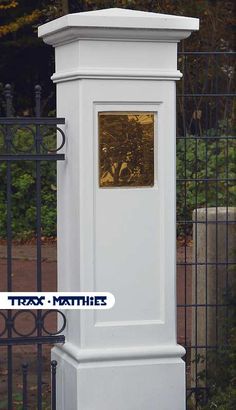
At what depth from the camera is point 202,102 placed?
21.9ft

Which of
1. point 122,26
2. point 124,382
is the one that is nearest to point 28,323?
point 124,382

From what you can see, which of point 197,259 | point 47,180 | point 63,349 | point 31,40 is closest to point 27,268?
point 47,180

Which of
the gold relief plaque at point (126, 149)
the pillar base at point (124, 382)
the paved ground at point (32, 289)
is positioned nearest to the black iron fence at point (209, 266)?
the paved ground at point (32, 289)

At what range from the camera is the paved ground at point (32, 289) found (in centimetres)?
726

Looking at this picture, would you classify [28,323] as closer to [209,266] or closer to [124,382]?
[209,266]

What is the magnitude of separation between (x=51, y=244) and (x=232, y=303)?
7392 mm

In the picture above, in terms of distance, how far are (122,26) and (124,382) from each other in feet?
A: 6.06

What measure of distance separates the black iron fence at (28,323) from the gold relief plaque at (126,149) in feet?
0.90

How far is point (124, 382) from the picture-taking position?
17.7 ft

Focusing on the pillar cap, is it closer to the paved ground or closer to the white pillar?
the white pillar

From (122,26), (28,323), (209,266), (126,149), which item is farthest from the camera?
(28,323)

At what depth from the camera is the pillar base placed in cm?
535

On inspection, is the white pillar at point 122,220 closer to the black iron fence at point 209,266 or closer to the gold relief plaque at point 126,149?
the gold relief plaque at point 126,149

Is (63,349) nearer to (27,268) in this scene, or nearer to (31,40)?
(27,268)
